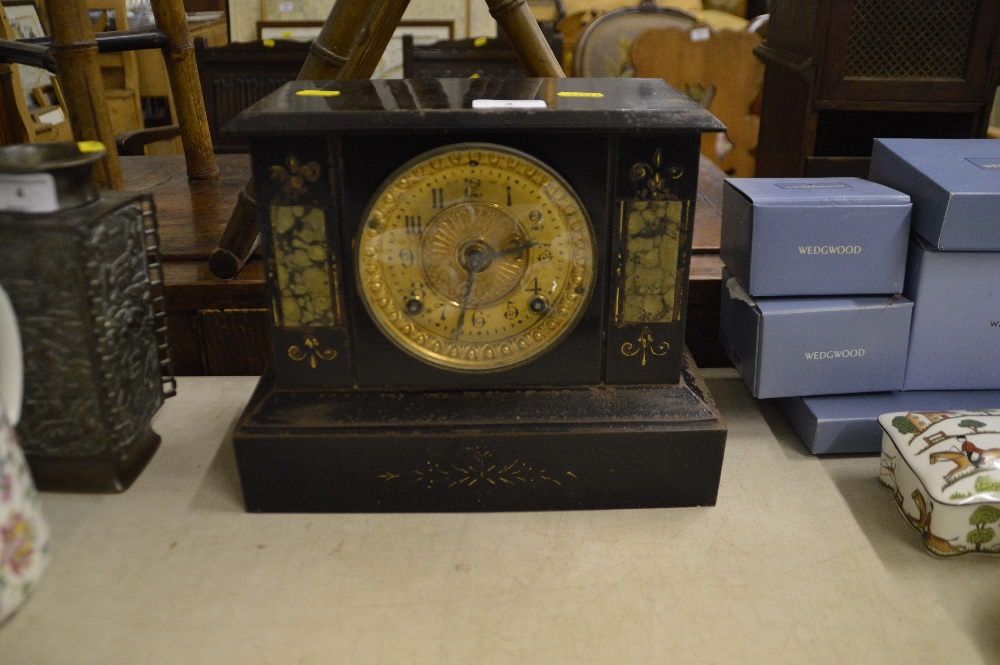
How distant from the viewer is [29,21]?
12.1ft

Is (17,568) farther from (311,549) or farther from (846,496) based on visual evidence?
(846,496)

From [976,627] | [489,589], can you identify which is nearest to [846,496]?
[976,627]

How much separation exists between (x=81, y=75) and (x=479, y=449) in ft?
2.77

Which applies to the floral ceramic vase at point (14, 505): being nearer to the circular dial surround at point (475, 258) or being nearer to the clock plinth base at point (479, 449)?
the clock plinth base at point (479, 449)

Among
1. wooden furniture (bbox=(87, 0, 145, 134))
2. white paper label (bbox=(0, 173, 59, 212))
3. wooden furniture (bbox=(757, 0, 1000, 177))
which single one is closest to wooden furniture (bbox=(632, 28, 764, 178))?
wooden furniture (bbox=(757, 0, 1000, 177))

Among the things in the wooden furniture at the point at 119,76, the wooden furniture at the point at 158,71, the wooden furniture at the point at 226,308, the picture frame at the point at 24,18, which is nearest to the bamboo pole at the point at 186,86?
the wooden furniture at the point at 226,308

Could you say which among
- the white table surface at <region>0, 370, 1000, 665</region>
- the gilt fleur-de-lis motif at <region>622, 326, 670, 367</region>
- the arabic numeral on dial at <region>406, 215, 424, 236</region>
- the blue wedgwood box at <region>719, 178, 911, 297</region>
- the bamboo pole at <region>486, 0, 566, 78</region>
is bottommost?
the white table surface at <region>0, 370, 1000, 665</region>

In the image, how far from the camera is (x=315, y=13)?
4.60 meters

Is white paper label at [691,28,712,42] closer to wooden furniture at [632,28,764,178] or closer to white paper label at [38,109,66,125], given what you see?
wooden furniture at [632,28,764,178]

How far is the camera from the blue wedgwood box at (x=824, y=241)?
3.45ft

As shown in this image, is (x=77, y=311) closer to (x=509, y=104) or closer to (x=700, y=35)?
(x=509, y=104)

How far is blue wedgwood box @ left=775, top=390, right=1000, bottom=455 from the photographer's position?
3.56 feet

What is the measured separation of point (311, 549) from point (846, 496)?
63 cm

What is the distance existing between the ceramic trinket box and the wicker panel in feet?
3.67
